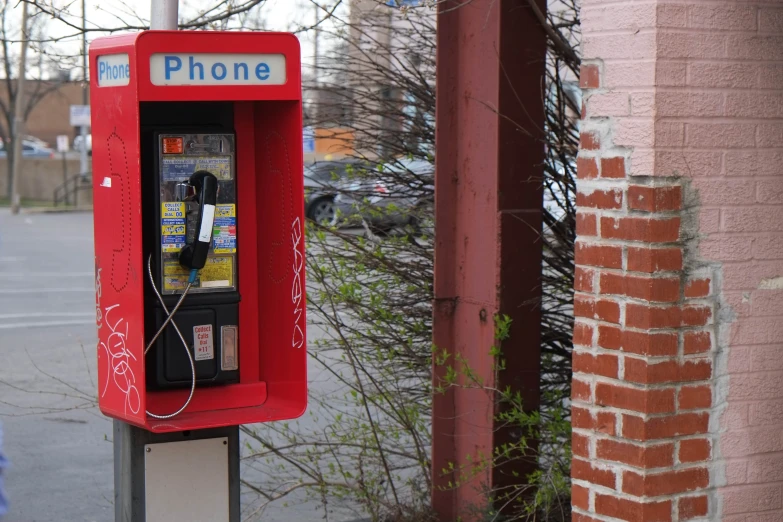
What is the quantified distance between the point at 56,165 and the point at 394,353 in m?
31.3

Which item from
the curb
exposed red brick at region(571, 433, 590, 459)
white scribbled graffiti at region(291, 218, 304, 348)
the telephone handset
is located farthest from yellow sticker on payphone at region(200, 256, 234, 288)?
the curb

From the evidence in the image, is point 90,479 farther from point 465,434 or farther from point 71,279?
point 71,279

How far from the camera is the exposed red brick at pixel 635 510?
8.86ft

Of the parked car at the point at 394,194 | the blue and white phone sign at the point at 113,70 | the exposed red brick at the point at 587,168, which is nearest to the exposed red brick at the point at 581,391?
the exposed red brick at the point at 587,168

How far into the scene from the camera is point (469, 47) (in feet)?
13.1

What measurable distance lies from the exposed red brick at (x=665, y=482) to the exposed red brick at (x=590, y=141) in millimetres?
893

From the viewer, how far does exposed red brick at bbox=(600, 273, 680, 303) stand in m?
2.66

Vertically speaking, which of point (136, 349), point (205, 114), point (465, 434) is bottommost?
point (465, 434)

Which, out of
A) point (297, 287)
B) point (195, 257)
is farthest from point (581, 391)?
point (195, 257)

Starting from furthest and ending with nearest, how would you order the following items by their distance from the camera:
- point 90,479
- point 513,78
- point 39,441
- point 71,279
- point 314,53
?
point 71,279, point 39,441, point 90,479, point 314,53, point 513,78

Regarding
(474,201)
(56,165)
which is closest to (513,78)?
(474,201)

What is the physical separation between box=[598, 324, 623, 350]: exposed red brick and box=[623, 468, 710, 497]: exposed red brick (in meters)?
0.34

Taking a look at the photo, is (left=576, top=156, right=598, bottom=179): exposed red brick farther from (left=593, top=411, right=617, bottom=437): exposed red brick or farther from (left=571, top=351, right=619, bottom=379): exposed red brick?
(left=593, top=411, right=617, bottom=437): exposed red brick

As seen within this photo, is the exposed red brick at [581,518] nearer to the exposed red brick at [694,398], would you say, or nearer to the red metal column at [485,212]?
the exposed red brick at [694,398]
